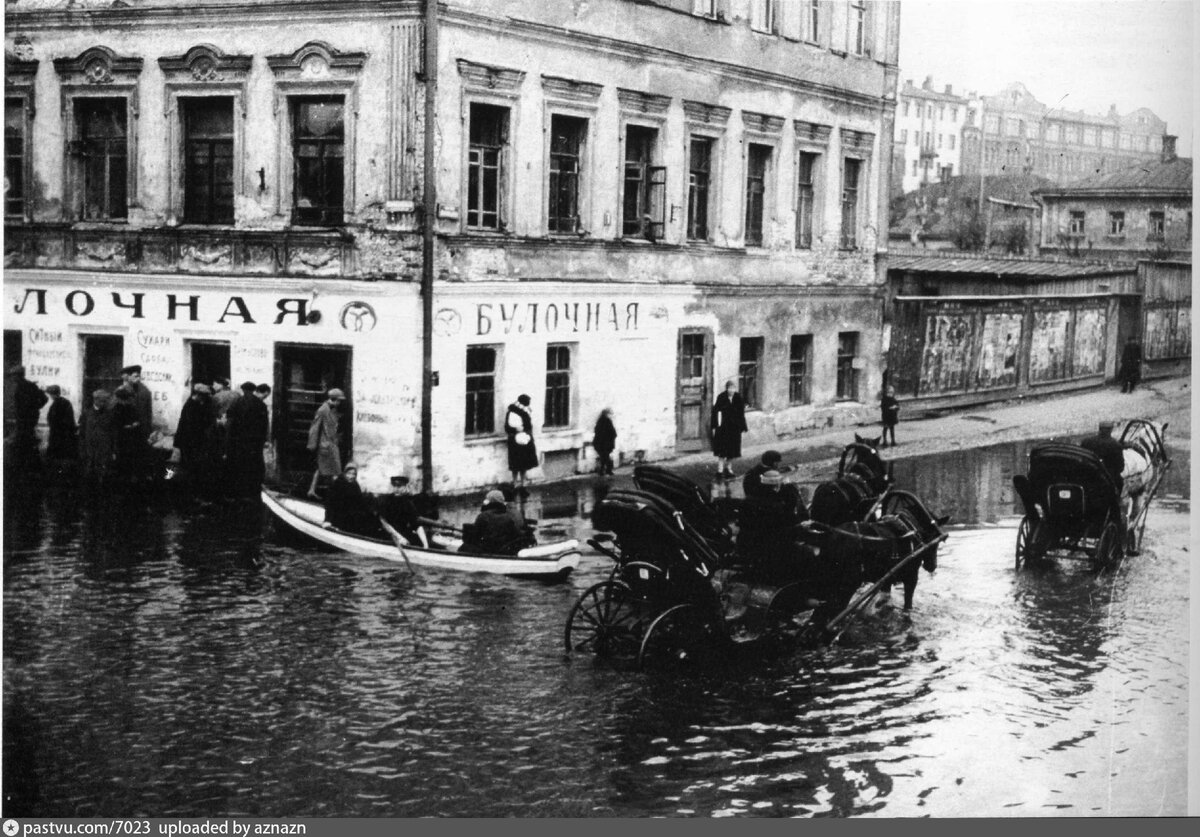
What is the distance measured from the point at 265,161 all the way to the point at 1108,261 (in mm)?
6053

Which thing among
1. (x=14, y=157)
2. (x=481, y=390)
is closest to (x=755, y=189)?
(x=481, y=390)

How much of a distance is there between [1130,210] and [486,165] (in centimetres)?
477

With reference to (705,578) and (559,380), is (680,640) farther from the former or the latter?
(559,380)

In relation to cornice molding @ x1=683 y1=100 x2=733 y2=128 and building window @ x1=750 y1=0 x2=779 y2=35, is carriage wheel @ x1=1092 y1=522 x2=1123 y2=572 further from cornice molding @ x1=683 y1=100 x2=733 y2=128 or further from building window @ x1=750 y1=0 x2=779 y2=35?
building window @ x1=750 y1=0 x2=779 y2=35

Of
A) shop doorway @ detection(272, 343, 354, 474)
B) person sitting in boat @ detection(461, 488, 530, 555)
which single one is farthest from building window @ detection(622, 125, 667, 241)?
person sitting in boat @ detection(461, 488, 530, 555)

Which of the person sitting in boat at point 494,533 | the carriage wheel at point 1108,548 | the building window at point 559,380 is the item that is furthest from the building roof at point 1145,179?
the person sitting in boat at point 494,533

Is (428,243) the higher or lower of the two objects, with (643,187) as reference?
lower

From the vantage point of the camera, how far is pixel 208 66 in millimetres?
11086

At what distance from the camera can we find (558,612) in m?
10.2

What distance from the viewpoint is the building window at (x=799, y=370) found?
12375mm

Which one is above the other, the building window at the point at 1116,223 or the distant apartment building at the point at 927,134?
the distant apartment building at the point at 927,134

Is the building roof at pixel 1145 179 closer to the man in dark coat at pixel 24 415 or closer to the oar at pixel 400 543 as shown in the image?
the oar at pixel 400 543

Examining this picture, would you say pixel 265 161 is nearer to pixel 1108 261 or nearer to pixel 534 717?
pixel 534 717

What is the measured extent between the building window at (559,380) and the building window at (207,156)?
8.28 feet
